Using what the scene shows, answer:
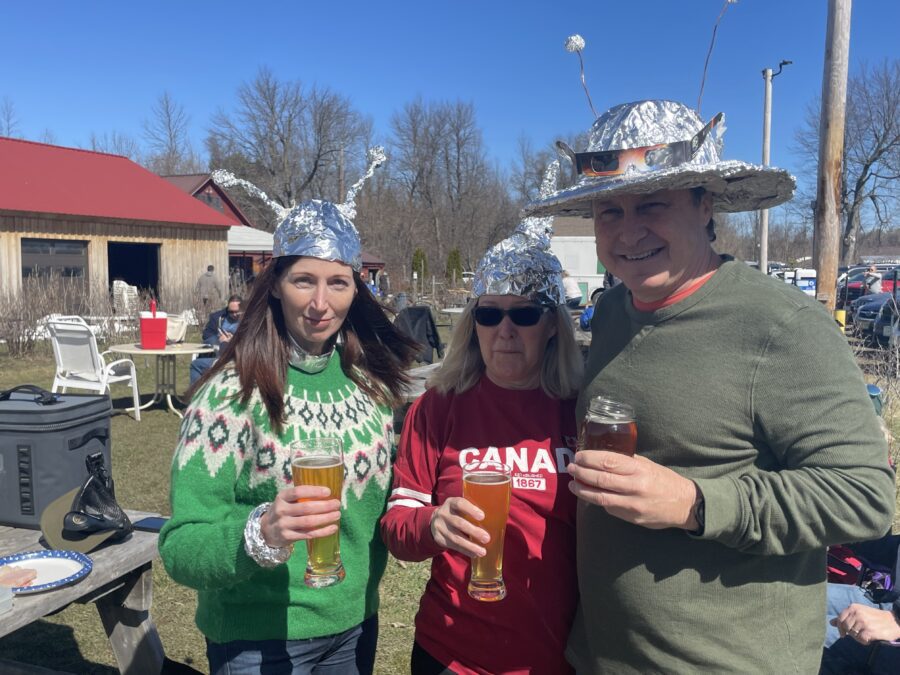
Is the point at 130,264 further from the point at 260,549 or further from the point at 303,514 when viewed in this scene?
the point at 303,514

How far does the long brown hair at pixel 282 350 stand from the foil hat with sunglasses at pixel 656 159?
0.87 metres

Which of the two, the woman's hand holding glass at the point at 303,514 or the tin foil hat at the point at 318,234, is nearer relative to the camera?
the woman's hand holding glass at the point at 303,514

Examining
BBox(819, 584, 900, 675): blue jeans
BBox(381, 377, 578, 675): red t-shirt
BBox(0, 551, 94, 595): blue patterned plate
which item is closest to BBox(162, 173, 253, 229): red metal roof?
BBox(0, 551, 94, 595): blue patterned plate

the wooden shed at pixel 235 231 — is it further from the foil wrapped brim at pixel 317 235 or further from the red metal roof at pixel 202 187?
the foil wrapped brim at pixel 317 235

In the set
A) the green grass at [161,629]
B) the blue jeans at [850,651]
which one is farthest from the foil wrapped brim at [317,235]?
the green grass at [161,629]

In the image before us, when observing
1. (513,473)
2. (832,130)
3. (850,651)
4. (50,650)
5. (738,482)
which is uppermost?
(832,130)

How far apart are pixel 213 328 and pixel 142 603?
338 inches

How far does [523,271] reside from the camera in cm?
232

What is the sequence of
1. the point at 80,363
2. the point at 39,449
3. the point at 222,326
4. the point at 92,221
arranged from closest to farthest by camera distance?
the point at 39,449 → the point at 80,363 → the point at 222,326 → the point at 92,221

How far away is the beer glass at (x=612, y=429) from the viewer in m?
1.64

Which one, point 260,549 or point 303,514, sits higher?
point 303,514

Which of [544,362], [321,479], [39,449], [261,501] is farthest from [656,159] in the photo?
[39,449]

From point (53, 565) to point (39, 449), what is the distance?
0.78m

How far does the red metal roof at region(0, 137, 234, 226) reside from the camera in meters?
20.3
